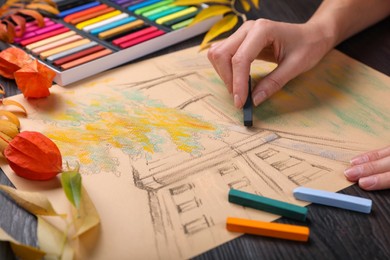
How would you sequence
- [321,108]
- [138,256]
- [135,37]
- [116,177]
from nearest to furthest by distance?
[138,256], [116,177], [321,108], [135,37]

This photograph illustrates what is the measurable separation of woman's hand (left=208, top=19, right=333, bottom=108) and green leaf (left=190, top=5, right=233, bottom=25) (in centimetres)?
15

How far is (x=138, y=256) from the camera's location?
0.63 metres

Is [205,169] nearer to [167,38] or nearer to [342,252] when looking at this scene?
[342,252]

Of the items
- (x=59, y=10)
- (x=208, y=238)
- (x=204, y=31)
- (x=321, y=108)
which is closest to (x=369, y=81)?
(x=321, y=108)

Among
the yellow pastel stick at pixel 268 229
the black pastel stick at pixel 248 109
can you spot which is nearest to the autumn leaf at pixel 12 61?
the black pastel stick at pixel 248 109

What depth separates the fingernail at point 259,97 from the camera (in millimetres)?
875

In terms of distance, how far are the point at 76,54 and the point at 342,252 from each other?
545 millimetres

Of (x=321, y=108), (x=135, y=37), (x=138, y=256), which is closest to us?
(x=138, y=256)

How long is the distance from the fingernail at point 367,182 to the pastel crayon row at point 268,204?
10 centimetres

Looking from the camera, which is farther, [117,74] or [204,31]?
[204,31]

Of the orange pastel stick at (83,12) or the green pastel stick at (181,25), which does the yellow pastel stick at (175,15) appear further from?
the orange pastel stick at (83,12)

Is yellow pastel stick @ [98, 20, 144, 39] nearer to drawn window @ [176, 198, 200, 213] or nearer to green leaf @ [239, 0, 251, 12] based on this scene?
green leaf @ [239, 0, 251, 12]

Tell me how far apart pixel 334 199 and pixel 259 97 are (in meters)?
0.24

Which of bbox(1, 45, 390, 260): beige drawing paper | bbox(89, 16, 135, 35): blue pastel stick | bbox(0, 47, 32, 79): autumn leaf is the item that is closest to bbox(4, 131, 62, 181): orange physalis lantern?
bbox(1, 45, 390, 260): beige drawing paper
